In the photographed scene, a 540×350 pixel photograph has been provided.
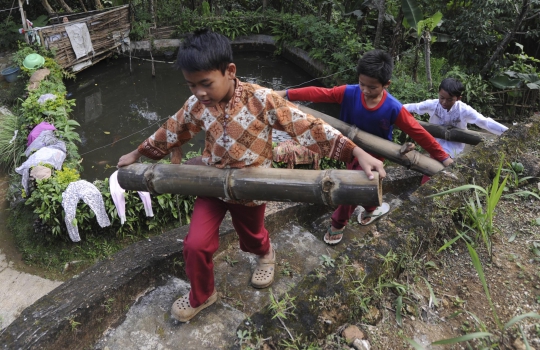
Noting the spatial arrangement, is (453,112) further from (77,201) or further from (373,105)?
(77,201)

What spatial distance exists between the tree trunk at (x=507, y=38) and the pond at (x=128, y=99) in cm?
342

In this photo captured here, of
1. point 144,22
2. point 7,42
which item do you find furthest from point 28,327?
point 7,42

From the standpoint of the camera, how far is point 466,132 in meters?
4.16

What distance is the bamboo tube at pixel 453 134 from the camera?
4.13 metres


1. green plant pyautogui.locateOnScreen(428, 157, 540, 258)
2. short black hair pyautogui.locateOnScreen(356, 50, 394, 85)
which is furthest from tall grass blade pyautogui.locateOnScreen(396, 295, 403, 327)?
short black hair pyautogui.locateOnScreen(356, 50, 394, 85)

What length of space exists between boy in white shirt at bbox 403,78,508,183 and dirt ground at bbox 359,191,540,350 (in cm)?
167

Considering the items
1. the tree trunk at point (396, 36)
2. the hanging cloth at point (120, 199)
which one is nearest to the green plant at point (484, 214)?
the hanging cloth at point (120, 199)

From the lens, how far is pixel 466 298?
193cm

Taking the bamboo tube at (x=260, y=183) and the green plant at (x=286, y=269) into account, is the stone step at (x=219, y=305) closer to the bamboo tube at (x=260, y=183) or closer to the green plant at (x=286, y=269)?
the green plant at (x=286, y=269)

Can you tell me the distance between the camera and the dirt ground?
5.60 feet

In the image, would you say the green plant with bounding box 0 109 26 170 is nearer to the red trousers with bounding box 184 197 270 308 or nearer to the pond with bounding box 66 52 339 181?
the pond with bounding box 66 52 339 181

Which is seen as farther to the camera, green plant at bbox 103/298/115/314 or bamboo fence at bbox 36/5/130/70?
bamboo fence at bbox 36/5/130/70

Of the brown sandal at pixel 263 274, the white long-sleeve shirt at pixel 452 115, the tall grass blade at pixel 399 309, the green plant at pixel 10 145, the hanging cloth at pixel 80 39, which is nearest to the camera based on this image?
the tall grass blade at pixel 399 309

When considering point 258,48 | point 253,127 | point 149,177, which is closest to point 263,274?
Result: point 149,177
